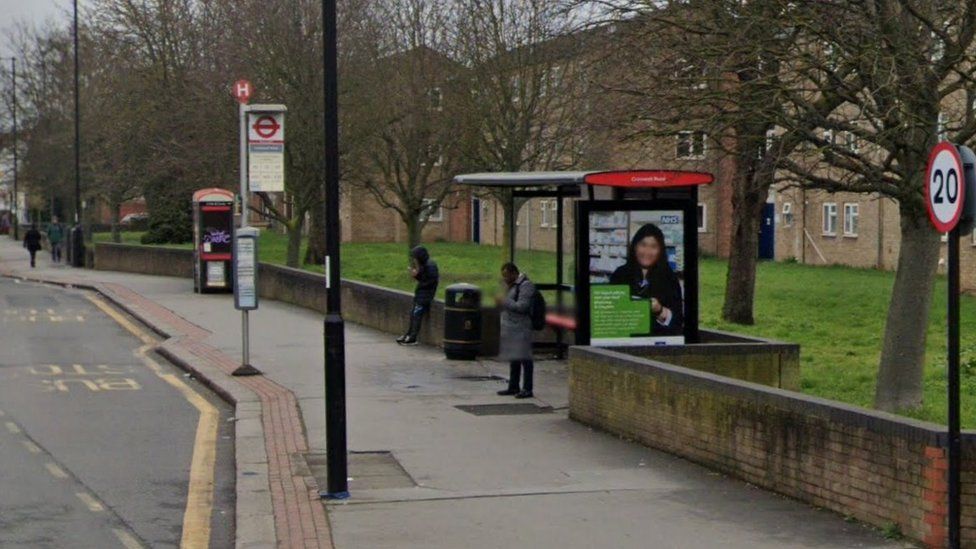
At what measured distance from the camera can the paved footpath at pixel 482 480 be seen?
31.6 feet

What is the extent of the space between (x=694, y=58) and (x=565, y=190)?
5.14m

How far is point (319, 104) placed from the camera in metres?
38.5

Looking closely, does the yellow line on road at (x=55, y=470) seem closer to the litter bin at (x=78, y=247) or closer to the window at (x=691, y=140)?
the window at (x=691, y=140)

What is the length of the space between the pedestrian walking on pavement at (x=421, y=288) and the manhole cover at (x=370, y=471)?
942 centimetres

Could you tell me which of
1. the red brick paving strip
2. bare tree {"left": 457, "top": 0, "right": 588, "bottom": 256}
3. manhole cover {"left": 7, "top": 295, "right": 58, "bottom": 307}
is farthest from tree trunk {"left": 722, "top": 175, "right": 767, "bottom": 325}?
manhole cover {"left": 7, "top": 295, "right": 58, "bottom": 307}

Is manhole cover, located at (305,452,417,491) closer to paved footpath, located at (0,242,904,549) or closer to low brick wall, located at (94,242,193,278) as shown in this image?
paved footpath, located at (0,242,904,549)

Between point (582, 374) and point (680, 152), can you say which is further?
point (680, 152)

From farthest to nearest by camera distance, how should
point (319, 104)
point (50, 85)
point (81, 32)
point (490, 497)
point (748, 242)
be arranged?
point (50, 85), point (81, 32), point (319, 104), point (748, 242), point (490, 497)

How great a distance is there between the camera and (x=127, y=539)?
32.6 ft

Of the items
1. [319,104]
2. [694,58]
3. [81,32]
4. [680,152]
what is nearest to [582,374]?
[694,58]

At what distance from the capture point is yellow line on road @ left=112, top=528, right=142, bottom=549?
31.9 feet

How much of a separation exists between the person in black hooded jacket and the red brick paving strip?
4103 mm

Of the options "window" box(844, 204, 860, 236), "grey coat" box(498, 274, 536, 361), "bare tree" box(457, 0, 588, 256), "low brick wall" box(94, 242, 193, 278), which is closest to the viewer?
"grey coat" box(498, 274, 536, 361)

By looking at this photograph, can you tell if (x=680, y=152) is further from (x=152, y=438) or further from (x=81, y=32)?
(x=81, y=32)
